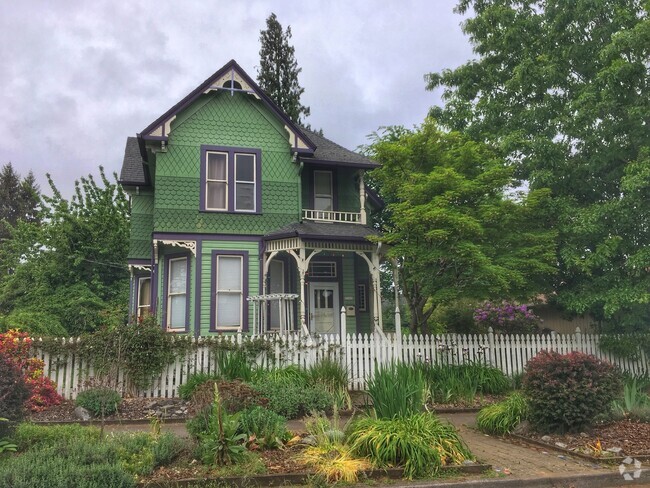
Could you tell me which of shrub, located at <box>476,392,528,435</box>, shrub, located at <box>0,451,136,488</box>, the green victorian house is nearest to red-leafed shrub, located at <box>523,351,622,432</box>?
shrub, located at <box>476,392,528,435</box>

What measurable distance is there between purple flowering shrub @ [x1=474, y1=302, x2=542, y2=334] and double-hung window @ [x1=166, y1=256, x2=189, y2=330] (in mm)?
9055

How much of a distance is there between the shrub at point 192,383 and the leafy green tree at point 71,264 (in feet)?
47.3

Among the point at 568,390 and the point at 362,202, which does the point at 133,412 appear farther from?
the point at 362,202

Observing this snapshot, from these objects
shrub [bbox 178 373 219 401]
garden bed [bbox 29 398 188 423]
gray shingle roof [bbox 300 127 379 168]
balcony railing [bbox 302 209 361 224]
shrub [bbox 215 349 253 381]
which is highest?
gray shingle roof [bbox 300 127 379 168]

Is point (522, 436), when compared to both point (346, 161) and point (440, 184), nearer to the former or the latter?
point (440, 184)

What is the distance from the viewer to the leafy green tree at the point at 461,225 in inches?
511

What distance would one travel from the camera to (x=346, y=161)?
689 inches

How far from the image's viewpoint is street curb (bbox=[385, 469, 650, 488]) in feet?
19.0

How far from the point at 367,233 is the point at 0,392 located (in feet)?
37.2

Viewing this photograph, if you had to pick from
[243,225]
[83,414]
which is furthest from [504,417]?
[243,225]

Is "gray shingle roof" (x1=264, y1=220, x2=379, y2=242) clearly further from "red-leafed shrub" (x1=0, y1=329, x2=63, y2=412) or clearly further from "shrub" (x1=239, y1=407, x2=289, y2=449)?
"shrub" (x1=239, y1=407, x2=289, y2=449)

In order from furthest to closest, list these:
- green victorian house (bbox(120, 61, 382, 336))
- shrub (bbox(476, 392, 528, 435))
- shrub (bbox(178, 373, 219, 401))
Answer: green victorian house (bbox(120, 61, 382, 336)) < shrub (bbox(178, 373, 219, 401)) < shrub (bbox(476, 392, 528, 435))

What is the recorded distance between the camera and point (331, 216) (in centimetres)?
1792

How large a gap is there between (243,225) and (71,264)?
46.9 feet
